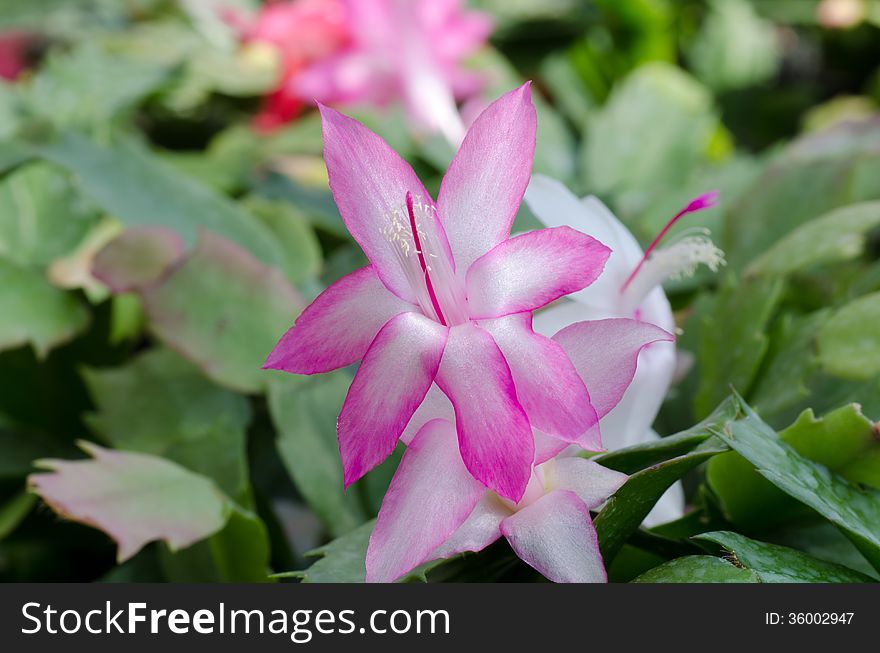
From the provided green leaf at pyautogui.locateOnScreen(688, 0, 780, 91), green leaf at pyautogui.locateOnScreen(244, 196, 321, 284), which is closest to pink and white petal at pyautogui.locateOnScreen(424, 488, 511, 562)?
green leaf at pyautogui.locateOnScreen(244, 196, 321, 284)

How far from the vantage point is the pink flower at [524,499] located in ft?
1.05

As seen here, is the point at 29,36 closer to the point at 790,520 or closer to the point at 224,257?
the point at 224,257

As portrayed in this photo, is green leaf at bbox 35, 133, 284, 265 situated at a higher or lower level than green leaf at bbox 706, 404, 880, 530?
higher

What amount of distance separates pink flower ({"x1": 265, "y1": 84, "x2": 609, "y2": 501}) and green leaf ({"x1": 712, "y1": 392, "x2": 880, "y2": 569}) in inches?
2.9

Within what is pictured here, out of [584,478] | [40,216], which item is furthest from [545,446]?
[40,216]

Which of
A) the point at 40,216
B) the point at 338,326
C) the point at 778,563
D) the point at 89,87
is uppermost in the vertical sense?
the point at 89,87

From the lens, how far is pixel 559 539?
326 millimetres

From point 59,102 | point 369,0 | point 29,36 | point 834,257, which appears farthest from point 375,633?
point 29,36

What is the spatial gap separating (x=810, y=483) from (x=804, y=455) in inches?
1.2

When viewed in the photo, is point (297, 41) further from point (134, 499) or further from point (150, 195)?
point (134, 499)

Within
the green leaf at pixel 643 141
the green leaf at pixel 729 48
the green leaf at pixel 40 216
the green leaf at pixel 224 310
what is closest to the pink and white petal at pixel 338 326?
the green leaf at pixel 224 310

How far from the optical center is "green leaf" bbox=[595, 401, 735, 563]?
34cm

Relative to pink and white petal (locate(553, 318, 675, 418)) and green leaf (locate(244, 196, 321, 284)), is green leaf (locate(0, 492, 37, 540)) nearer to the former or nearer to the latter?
green leaf (locate(244, 196, 321, 284))

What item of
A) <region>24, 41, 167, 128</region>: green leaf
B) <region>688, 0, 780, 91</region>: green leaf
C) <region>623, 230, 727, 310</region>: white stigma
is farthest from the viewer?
<region>688, 0, 780, 91</region>: green leaf
